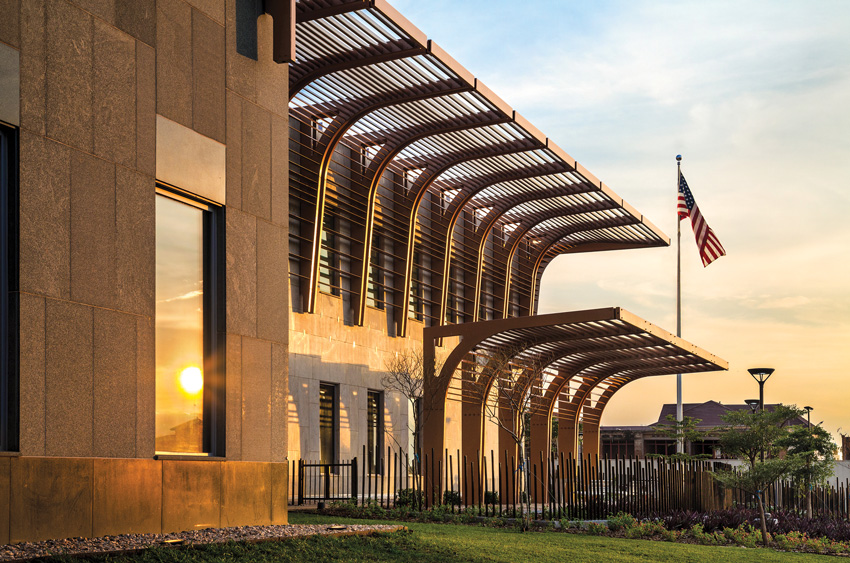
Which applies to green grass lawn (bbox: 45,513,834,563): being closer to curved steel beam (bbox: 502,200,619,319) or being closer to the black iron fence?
the black iron fence

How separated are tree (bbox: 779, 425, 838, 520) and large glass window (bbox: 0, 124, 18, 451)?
16689 millimetres

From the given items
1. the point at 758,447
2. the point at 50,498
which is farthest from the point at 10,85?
the point at 758,447

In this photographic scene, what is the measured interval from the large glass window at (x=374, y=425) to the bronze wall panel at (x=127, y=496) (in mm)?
21735

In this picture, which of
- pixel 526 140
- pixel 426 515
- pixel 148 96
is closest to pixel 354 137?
pixel 526 140

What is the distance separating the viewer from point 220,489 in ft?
37.7

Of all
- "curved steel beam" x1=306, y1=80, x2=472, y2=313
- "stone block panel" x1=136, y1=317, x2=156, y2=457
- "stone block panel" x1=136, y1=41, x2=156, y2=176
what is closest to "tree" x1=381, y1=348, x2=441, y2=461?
"curved steel beam" x1=306, y1=80, x2=472, y2=313

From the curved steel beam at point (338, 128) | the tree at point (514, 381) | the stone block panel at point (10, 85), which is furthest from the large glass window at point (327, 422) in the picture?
the stone block panel at point (10, 85)

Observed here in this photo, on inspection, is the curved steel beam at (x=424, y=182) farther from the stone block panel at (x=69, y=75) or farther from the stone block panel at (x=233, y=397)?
the stone block panel at (x=69, y=75)

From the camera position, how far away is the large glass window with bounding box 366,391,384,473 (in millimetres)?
32125

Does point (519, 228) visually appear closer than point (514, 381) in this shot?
No

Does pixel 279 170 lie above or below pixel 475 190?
below

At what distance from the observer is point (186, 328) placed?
1142cm

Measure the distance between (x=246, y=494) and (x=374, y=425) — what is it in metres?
20.9

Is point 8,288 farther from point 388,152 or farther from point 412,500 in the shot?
point 388,152
